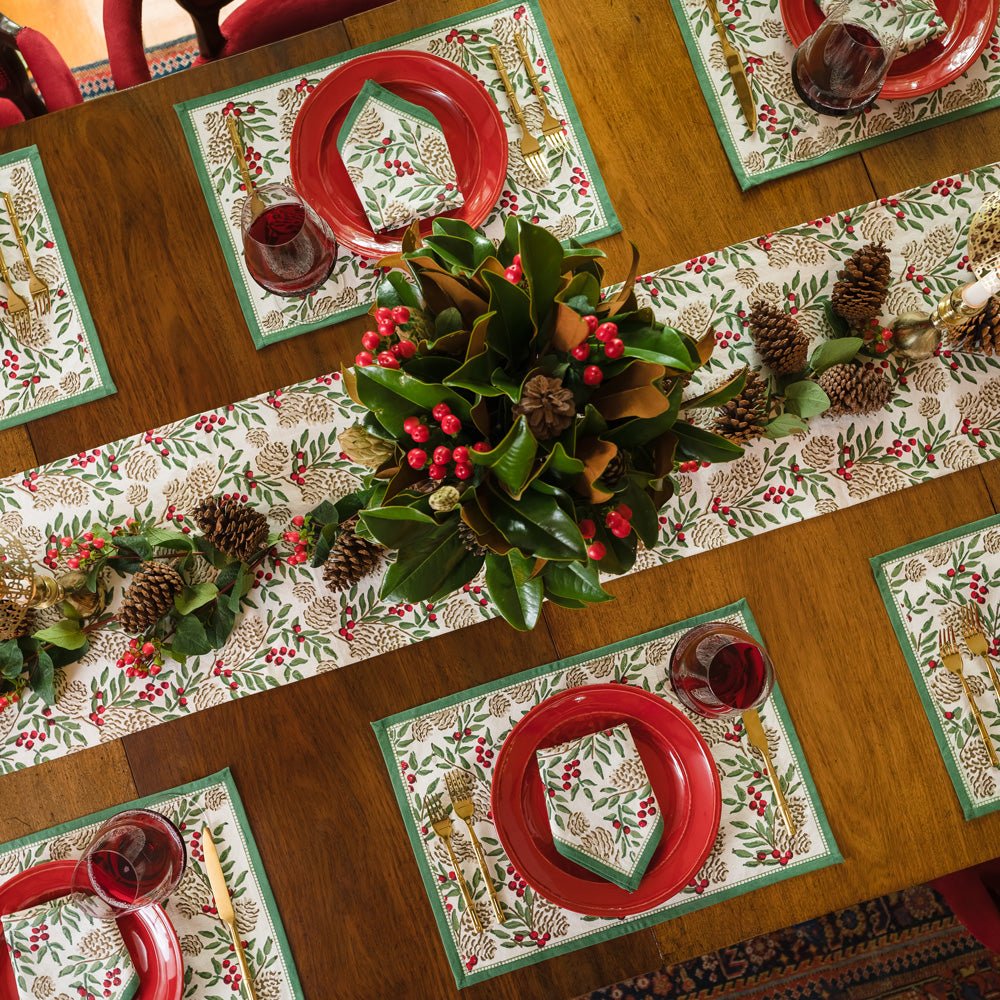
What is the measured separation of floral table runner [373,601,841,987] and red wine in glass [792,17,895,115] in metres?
0.69

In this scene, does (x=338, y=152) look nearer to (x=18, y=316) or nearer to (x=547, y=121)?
(x=547, y=121)

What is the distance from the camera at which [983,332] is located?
1067mm

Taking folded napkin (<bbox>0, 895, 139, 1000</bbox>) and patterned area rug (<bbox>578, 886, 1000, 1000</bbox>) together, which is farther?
patterned area rug (<bbox>578, 886, 1000, 1000</bbox>)

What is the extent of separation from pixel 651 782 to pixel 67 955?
0.76 meters

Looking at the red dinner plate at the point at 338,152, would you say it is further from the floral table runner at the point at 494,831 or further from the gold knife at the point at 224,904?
the gold knife at the point at 224,904

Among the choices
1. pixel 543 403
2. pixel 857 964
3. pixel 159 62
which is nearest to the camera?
pixel 543 403

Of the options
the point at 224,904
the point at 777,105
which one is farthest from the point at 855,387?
the point at 224,904

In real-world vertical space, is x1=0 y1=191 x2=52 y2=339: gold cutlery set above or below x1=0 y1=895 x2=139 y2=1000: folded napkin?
above

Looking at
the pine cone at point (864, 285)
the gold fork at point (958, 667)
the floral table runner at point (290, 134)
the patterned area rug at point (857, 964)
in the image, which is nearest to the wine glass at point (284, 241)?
the floral table runner at point (290, 134)

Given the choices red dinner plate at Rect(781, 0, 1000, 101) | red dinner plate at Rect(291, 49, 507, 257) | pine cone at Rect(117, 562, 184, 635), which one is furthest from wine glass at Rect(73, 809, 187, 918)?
red dinner plate at Rect(781, 0, 1000, 101)

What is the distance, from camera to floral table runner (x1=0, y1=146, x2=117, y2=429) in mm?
1109

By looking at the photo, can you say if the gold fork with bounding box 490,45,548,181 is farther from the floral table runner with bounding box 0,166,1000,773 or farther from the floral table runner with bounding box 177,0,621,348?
the floral table runner with bounding box 0,166,1000,773

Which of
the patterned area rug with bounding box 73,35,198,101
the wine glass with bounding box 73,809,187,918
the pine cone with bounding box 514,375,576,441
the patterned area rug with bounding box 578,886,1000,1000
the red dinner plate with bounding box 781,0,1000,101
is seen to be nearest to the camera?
the pine cone with bounding box 514,375,576,441

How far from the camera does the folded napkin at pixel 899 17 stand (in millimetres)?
1061
